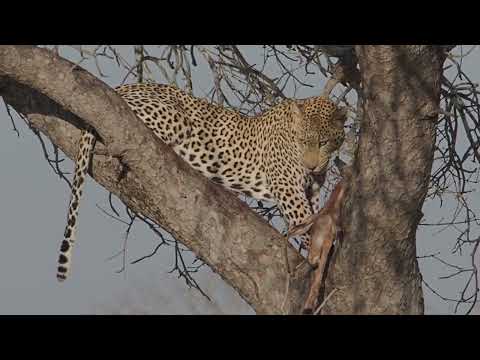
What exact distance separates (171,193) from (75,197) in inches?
30.4

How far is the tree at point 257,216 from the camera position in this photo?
13.1 feet

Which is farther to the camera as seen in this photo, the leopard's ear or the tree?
the leopard's ear

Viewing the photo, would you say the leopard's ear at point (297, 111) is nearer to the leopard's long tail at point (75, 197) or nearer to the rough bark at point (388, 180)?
the leopard's long tail at point (75, 197)

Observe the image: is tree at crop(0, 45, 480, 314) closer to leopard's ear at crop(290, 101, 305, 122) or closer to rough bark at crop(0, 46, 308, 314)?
rough bark at crop(0, 46, 308, 314)

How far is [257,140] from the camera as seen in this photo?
6.78 m

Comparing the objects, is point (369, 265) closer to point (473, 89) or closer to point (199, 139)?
point (473, 89)

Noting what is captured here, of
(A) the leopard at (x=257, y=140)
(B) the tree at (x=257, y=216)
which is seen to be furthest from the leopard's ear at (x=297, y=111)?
(B) the tree at (x=257, y=216)

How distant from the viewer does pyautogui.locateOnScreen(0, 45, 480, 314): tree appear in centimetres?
400

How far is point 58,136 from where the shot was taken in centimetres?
516

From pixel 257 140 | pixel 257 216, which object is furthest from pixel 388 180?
pixel 257 140

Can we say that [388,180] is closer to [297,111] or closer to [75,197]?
[75,197]

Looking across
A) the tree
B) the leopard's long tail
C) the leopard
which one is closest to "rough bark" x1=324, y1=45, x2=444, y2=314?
the tree
